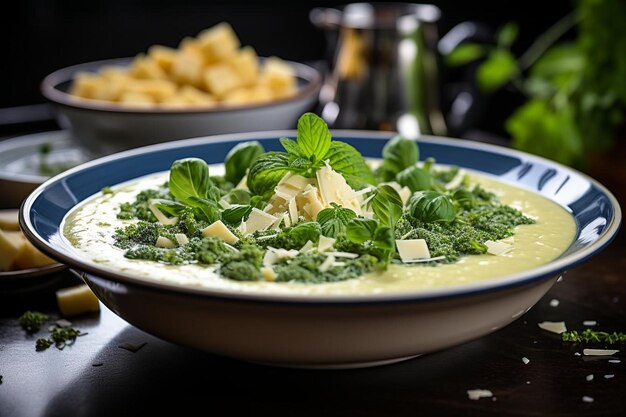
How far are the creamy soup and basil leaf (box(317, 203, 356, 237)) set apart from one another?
5.2 inches

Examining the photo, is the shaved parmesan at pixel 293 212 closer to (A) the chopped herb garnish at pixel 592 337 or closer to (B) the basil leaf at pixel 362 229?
(B) the basil leaf at pixel 362 229

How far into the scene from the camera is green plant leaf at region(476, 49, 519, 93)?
10.8 feet

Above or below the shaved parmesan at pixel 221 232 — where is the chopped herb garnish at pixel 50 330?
below

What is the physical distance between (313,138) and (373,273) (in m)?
0.38

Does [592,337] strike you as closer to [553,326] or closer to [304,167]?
[553,326]

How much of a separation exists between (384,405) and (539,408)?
9.2 inches

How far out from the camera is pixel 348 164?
1770 millimetres

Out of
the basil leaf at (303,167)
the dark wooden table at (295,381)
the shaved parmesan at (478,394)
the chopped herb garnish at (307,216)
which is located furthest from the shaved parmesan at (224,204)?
the shaved parmesan at (478,394)

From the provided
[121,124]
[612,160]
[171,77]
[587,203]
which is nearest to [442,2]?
[612,160]

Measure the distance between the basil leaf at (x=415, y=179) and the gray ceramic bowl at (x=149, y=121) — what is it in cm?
89

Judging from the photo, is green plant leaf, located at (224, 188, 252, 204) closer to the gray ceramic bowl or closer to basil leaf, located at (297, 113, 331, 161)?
basil leaf, located at (297, 113, 331, 161)

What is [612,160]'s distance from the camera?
312cm

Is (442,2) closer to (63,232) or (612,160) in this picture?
(612,160)

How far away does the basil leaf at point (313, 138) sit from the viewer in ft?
5.55
